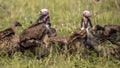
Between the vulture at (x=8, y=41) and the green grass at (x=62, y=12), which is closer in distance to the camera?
the vulture at (x=8, y=41)

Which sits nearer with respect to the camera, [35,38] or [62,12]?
[35,38]

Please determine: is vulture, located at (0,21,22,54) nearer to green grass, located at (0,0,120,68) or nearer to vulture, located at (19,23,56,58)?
vulture, located at (19,23,56,58)

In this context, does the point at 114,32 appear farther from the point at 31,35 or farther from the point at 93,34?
the point at 31,35

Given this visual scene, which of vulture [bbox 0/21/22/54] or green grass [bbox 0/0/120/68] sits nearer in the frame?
vulture [bbox 0/21/22/54]

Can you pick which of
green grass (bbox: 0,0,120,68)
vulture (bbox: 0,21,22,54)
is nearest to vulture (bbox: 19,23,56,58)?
vulture (bbox: 0,21,22,54)

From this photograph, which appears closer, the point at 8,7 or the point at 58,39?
the point at 58,39

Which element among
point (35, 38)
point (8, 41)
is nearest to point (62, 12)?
point (35, 38)

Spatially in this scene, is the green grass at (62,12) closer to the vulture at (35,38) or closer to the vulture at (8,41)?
the vulture at (35,38)

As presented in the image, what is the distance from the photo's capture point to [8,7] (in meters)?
10.2

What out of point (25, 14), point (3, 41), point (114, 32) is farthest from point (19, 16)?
point (114, 32)

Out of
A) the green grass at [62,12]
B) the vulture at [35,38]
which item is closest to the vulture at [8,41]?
the vulture at [35,38]

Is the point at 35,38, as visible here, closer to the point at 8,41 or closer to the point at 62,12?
the point at 8,41

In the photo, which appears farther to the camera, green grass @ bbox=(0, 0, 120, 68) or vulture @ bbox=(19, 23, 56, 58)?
green grass @ bbox=(0, 0, 120, 68)

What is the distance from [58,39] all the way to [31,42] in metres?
0.53
